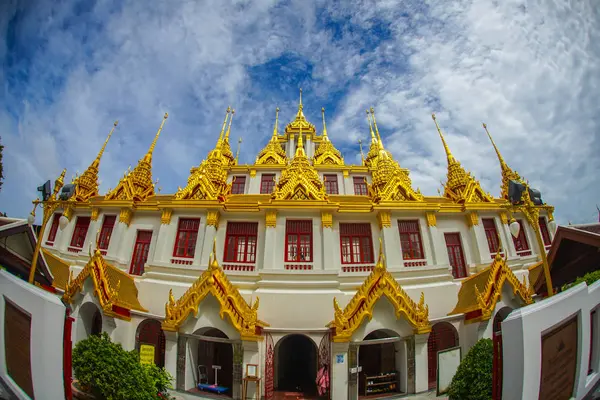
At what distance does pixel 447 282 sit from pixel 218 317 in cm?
1052

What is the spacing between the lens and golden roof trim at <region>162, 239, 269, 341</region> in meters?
9.21

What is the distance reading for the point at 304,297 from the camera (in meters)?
10.6

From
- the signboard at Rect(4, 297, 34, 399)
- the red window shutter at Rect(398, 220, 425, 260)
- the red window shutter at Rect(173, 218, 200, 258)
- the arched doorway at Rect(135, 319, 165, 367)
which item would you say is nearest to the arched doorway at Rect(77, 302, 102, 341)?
the arched doorway at Rect(135, 319, 165, 367)

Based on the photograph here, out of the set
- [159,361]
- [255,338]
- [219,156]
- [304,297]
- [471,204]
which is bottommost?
[159,361]

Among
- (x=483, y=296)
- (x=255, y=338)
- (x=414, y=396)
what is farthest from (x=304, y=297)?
(x=483, y=296)

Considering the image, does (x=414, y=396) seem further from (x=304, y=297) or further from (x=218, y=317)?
(x=218, y=317)

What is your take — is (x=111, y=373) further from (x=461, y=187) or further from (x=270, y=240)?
(x=461, y=187)

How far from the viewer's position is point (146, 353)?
10.1m

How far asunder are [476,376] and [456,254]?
24.7 ft

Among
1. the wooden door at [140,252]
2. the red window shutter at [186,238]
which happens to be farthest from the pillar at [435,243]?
the wooden door at [140,252]

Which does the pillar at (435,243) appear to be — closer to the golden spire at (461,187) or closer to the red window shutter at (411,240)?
the red window shutter at (411,240)

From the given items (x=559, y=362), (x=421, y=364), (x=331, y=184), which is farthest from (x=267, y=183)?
(x=559, y=362)

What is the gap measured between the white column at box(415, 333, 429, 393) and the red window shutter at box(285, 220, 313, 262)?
5271 millimetres

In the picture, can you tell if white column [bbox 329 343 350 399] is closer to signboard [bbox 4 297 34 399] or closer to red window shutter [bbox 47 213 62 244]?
signboard [bbox 4 297 34 399]
